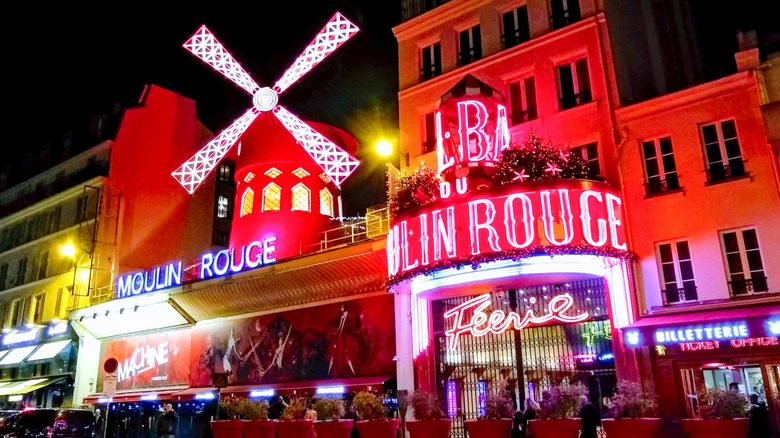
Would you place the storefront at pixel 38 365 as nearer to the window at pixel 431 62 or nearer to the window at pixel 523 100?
the window at pixel 431 62

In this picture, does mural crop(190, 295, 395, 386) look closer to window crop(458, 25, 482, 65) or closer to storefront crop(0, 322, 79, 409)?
window crop(458, 25, 482, 65)

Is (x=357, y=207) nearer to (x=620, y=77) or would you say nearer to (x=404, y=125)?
(x=404, y=125)

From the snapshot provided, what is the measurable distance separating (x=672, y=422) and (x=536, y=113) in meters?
7.10

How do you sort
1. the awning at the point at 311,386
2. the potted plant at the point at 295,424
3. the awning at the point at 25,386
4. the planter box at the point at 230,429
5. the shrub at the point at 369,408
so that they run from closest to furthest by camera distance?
the shrub at the point at 369,408 → the potted plant at the point at 295,424 → the planter box at the point at 230,429 → the awning at the point at 311,386 → the awning at the point at 25,386

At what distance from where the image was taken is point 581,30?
13977 millimetres

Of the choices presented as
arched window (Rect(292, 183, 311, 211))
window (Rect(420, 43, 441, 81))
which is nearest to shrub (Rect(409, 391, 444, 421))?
window (Rect(420, 43, 441, 81))

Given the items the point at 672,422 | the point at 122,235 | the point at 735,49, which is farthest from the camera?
the point at 122,235

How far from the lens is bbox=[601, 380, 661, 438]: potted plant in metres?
7.16

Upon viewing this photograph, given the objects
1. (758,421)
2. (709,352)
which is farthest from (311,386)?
(758,421)

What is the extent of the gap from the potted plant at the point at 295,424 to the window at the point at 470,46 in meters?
9.83

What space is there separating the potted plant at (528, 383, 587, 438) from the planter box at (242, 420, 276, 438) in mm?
4350

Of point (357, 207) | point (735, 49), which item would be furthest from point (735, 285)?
point (357, 207)

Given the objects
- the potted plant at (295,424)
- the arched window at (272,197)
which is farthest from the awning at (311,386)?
the arched window at (272,197)

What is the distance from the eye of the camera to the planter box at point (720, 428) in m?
6.69
